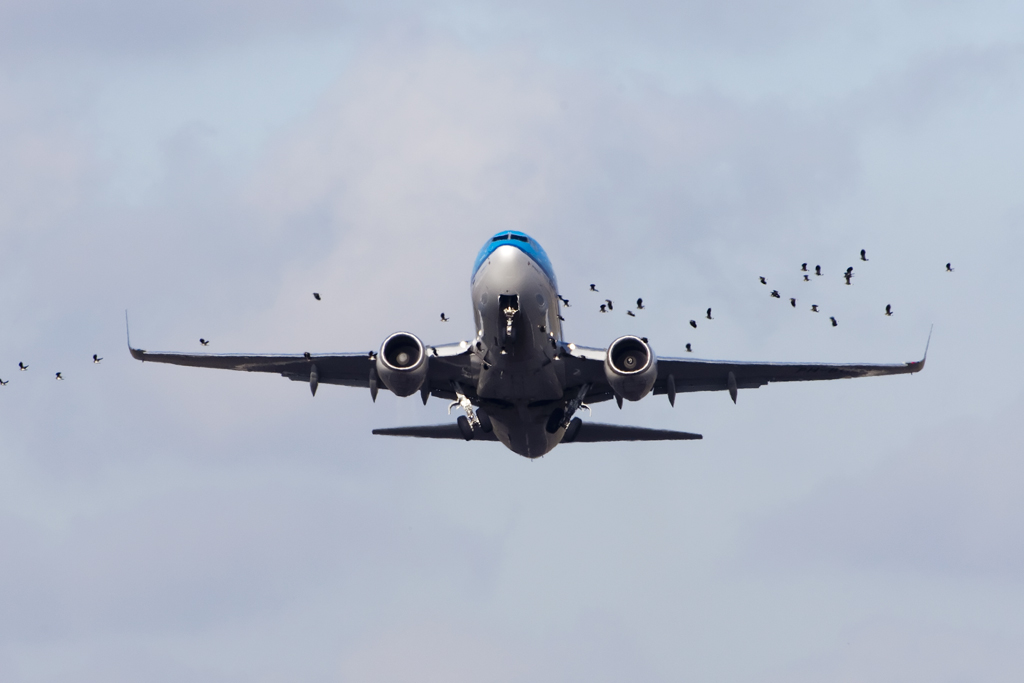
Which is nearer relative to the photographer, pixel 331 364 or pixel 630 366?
pixel 630 366

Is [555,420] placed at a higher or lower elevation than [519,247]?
lower

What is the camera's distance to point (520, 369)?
136 ft

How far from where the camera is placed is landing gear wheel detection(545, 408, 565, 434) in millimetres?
44688

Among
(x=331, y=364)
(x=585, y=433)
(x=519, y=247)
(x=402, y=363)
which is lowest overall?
(x=585, y=433)

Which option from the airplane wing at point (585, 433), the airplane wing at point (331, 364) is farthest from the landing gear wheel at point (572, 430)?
the airplane wing at point (331, 364)

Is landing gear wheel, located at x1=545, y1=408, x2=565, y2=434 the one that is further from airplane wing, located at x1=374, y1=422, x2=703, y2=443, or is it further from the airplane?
airplane wing, located at x1=374, y1=422, x2=703, y2=443

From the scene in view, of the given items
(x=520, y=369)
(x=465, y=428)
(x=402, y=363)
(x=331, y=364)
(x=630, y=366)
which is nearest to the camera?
(x=402, y=363)

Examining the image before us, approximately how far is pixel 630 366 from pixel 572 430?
21.8 ft

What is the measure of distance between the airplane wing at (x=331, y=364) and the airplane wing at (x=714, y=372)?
3319 mm

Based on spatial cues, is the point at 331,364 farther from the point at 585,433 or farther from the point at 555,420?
the point at 585,433

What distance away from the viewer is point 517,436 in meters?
45.8

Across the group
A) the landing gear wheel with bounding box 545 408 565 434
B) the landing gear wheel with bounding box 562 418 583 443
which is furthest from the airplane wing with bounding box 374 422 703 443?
the landing gear wheel with bounding box 545 408 565 434

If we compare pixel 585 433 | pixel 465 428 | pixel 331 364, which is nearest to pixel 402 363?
pixel 331 364

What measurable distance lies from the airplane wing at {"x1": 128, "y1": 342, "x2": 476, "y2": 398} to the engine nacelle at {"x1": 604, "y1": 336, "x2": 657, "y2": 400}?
4.64m
